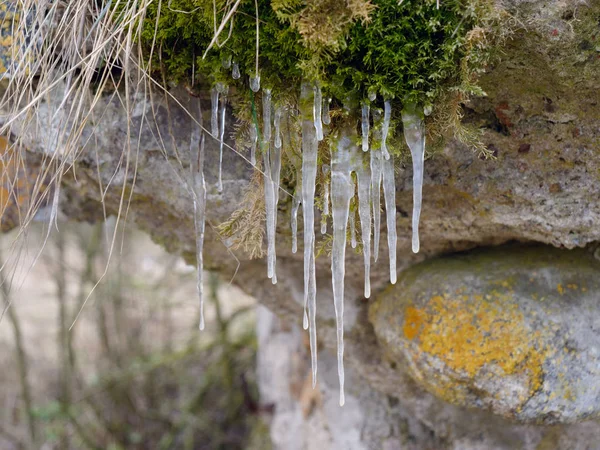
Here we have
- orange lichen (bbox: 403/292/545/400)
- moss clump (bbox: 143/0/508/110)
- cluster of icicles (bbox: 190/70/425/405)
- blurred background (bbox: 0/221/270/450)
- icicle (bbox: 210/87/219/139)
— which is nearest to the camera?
moss clump (bbox: 143/0/508/110)

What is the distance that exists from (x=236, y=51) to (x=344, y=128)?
0.26 meters

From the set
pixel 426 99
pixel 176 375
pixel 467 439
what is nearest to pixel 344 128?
pixel 426 99

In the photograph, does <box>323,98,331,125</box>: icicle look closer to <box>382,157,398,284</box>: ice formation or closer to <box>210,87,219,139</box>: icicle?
<box>382,157,398,284</box>: ice formation

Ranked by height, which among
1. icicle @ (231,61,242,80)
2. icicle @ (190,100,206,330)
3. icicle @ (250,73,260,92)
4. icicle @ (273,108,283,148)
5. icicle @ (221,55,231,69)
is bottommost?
icicle @ (190,100,206,330)

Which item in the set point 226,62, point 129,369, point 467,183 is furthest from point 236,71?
point 129,369

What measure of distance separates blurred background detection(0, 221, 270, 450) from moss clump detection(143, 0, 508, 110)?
291 cm

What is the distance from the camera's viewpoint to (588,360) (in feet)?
5.08

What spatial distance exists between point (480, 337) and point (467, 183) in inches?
16.2

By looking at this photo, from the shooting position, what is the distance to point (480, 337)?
154 centimetres

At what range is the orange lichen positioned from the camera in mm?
1517

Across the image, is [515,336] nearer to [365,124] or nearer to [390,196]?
[390,196]

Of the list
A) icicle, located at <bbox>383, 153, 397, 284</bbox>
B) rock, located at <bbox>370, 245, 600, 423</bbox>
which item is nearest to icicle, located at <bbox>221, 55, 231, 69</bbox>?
icicle, located at <bbox>383, 153, 397, 284</bbox>

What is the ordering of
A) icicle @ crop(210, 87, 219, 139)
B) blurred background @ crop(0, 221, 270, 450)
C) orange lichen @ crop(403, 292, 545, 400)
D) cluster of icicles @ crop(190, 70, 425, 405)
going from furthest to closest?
blurred background @ crop(0, 221, 270, 450)
orange lichen @ crop(403, 292, 545, 400)
icicle @ crop(210, 87, 219, 139)
cluster of icicles @ crop(190, 70, 425, 405)

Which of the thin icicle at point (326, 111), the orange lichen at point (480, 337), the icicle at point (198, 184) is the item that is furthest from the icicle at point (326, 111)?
the orange lichen at point (480, 337)
